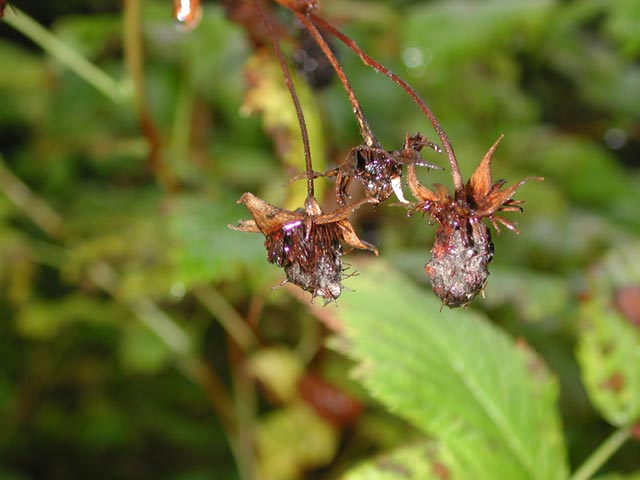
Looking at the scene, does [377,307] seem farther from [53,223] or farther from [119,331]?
[119,331]

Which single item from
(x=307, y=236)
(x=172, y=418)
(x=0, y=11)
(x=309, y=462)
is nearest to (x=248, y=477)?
(x=309, y=462)

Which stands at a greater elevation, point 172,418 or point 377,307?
point 172,418

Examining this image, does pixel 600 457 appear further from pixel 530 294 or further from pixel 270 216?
pixel 270 216

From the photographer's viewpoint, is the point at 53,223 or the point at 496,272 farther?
the point at 53,223

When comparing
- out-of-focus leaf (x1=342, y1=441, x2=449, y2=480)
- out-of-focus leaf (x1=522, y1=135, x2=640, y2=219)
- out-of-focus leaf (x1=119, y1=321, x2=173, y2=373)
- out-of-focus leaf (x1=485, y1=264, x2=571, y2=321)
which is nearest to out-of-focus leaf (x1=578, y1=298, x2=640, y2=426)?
out-of-focus leaf (x1=485, y1=264, x2=571, y2=321)

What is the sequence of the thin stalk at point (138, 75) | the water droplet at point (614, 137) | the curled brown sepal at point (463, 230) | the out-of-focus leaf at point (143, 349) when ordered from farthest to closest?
1. the water droplet at point (614, 137)
2. the out-of-focus leaf at point (143, 349)
3. the thin stalk at point (138, 75)
4. the curled brown sepal at point (463, 230)

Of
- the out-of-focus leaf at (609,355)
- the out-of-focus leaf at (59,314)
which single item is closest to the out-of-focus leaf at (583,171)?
the out-of-focus leaf at (609,355)

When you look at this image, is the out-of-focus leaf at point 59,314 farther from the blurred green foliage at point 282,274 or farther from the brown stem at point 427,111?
the brown stem at point 427,111
